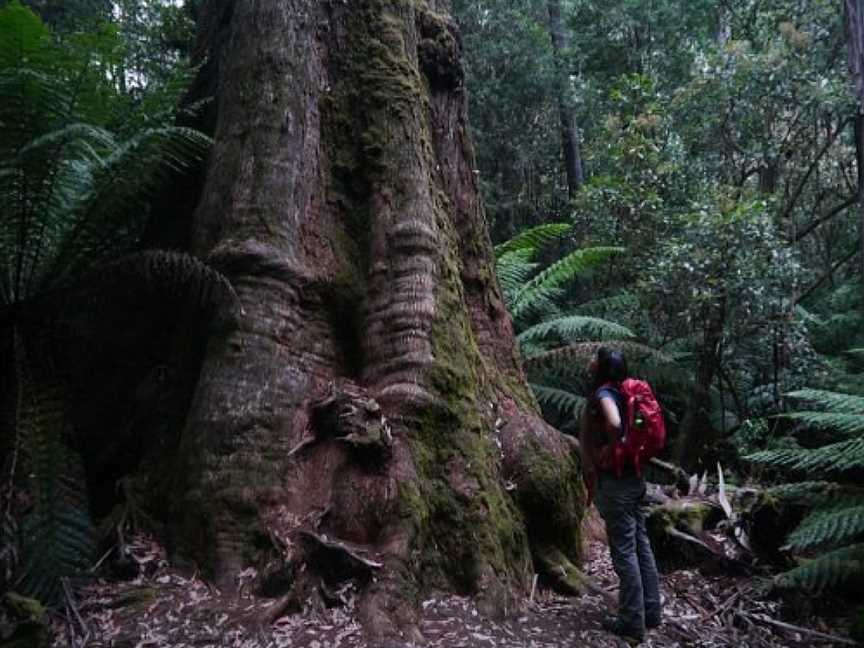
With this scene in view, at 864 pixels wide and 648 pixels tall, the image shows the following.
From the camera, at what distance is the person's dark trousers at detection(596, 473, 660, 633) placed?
3.49 m

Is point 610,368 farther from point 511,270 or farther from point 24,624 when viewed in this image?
point 511,270

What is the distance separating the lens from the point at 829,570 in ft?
12.8

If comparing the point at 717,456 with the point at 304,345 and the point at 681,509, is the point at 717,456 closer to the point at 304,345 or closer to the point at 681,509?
the point at 681,509

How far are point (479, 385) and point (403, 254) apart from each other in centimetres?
81

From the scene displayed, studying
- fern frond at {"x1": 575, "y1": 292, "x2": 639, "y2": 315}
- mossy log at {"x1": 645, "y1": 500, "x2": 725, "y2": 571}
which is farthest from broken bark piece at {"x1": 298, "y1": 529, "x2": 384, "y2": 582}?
fern frond at {"x1": 575, "y1": 292, "x2": 639, "y2": 315}

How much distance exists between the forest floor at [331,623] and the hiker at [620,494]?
129 mm

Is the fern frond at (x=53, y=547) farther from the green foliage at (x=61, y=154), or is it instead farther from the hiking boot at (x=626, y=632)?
the hiking boot at (x=626, y=632)

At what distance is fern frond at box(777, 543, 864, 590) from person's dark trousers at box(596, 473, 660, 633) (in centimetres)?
82

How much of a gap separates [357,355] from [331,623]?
139cm

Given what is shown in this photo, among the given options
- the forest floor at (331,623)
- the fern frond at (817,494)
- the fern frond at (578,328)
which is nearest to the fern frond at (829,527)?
the fern frond at (817,494)

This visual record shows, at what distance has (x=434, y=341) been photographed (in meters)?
3.91

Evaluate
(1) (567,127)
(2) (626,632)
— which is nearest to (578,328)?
(2) (626,632)

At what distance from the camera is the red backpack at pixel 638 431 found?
3.57 metres

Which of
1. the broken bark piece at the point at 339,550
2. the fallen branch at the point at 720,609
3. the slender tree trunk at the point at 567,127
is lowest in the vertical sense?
the fallen branch at the point at 720,609
